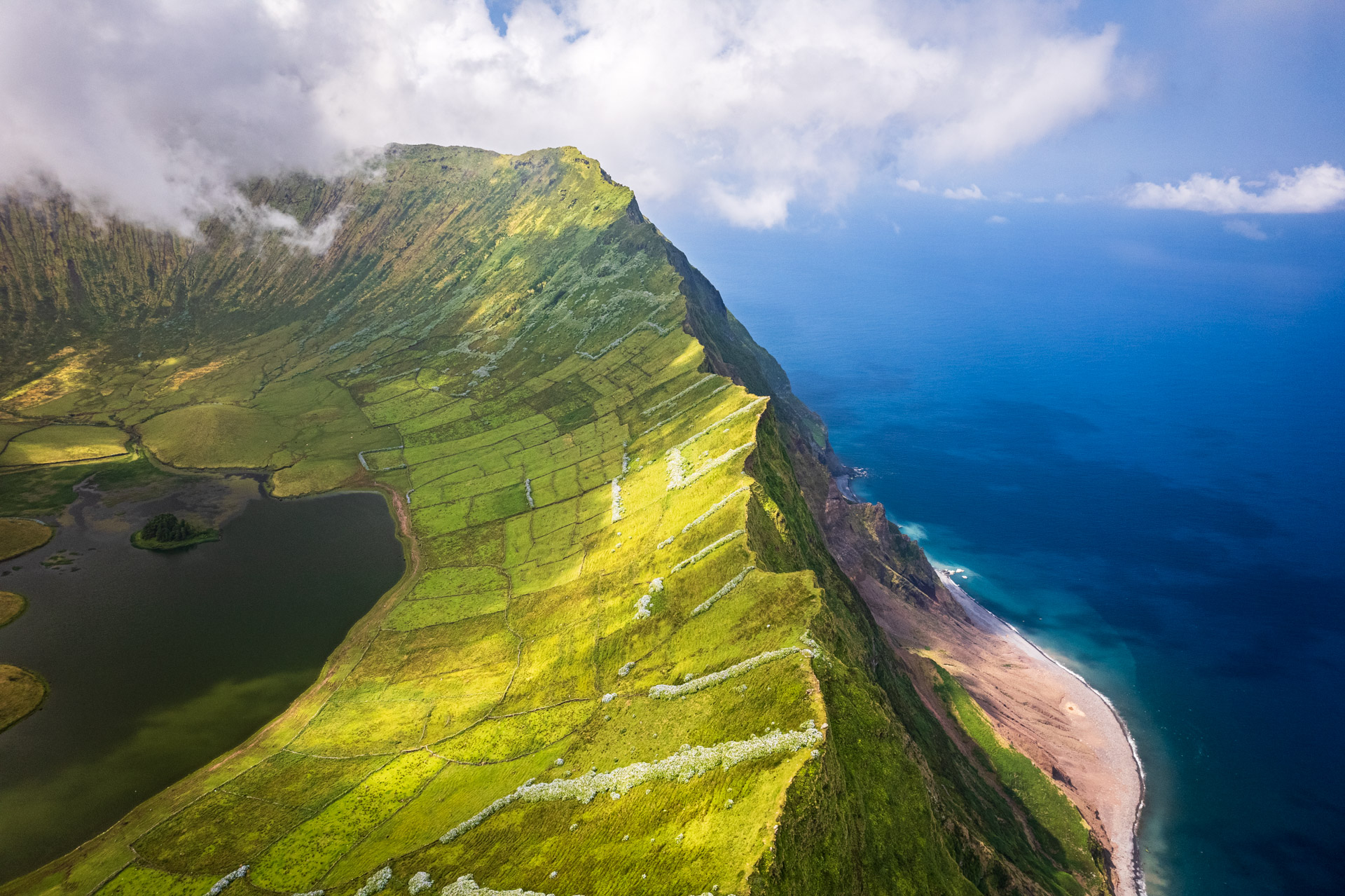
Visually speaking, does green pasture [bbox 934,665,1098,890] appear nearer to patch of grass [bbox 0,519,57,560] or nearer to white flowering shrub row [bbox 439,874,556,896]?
white flowering shrub row [bbox 439,874,556,896]

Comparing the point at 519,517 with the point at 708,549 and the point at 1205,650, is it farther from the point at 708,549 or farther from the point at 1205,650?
the point at 1205,650

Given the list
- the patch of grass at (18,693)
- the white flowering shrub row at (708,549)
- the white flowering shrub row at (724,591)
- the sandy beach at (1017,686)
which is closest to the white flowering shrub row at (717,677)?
the white flowering shrub row at (724,591)

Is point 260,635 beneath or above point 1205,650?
above

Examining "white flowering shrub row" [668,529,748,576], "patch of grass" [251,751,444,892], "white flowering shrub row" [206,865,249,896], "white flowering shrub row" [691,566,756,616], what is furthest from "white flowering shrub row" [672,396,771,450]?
"white flowering shrub row" [206,865,249,896]

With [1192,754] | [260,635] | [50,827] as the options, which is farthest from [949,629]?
[50,827]

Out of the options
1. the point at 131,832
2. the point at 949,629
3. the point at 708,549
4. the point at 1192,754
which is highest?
the point at 708,549

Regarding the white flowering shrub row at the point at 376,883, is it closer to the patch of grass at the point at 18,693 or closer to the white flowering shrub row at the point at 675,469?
the patch of grass at the point at 18,693
